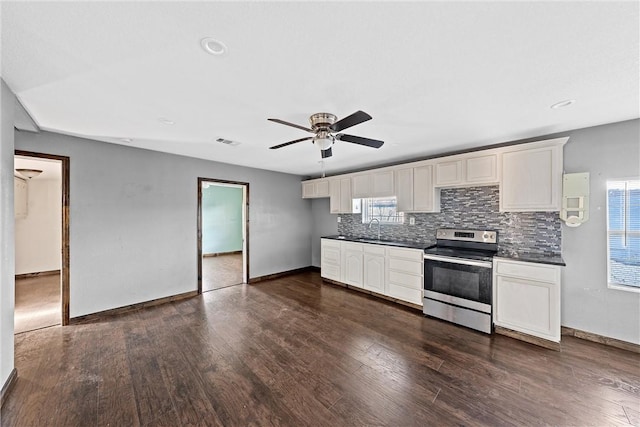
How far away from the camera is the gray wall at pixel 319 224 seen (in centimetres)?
586

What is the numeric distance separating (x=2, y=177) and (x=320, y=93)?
97.9 inches

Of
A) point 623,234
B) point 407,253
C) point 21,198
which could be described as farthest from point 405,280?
point 21,198

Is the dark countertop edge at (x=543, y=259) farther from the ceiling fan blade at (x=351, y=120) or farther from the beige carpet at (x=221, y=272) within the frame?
the beige carpet at (x=221, y=272)

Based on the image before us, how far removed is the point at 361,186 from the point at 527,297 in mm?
2960

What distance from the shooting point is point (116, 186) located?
3508 mm

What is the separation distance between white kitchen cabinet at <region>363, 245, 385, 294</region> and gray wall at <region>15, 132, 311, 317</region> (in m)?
2.92

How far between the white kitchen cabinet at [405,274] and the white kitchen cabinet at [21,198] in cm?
752

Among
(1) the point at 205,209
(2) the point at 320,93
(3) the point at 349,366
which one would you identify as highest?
(2) the point at 320,93

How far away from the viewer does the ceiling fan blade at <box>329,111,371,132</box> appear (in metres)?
1.87

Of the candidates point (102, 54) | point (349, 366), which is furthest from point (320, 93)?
point (349, 366)

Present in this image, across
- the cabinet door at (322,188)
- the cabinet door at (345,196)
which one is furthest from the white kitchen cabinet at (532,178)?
the cabinet door at (322,188)

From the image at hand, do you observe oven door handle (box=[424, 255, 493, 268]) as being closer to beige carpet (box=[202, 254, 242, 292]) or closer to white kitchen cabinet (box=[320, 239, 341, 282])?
white kitchen cabinet (box=[320, 239, 341, 282])

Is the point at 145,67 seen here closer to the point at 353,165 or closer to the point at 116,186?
the point at 116,186

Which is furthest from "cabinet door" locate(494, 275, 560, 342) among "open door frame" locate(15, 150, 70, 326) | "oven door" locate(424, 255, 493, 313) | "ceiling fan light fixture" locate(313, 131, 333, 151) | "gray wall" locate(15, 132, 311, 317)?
"open door frame" locate(15, 150, 70, 326)
